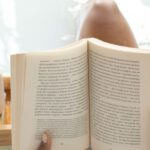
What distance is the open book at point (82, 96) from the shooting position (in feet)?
1.53

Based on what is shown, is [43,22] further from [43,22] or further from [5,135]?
[5,135]

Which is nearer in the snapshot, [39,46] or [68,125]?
[68,125]

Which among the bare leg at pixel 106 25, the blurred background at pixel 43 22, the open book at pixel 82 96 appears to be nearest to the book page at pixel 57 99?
the open book at pixel 82 96

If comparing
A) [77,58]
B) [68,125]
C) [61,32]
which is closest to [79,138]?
[68,125]

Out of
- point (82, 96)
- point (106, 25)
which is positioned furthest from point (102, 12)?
point (82, 96)

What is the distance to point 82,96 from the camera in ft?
1.63

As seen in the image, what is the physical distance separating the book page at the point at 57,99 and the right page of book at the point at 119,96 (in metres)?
0.02

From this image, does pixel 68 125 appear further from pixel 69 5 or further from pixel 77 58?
pixel 69 5

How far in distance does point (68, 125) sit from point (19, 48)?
1.42 ft

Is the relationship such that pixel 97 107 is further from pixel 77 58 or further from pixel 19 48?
pixel 19 48

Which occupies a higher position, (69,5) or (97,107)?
(69,5)

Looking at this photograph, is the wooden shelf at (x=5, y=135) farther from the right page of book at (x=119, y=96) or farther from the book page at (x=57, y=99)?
the right page of book at (x=119, y=96)

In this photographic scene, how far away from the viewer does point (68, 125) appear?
51cm

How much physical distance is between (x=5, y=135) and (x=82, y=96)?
0.15 m
